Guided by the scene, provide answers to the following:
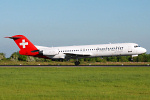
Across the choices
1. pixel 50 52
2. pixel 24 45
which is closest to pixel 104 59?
pixel 50 52

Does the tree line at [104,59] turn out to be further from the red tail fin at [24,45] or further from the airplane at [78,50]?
the red tail fin at [24,45]

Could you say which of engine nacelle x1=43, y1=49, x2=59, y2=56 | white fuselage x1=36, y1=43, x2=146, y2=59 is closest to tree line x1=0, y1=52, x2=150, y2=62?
A: white fuselage x1=36, y1=43, x2=146, y2=59

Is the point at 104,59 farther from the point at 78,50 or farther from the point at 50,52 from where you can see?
the point at 50,52

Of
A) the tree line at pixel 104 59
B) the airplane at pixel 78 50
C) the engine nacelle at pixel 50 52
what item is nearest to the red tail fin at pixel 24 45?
the airplane at pixel 78 50

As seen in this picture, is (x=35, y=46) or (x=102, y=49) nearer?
(x=102, y=49)

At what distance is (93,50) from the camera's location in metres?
50.1

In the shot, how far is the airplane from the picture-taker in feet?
161

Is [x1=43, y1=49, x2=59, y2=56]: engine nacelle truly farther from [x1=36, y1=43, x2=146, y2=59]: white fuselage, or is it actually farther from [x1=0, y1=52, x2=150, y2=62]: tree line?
[x1=0, y1=52, x2=150, y2=62]: tree line

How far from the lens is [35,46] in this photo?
5328cm
